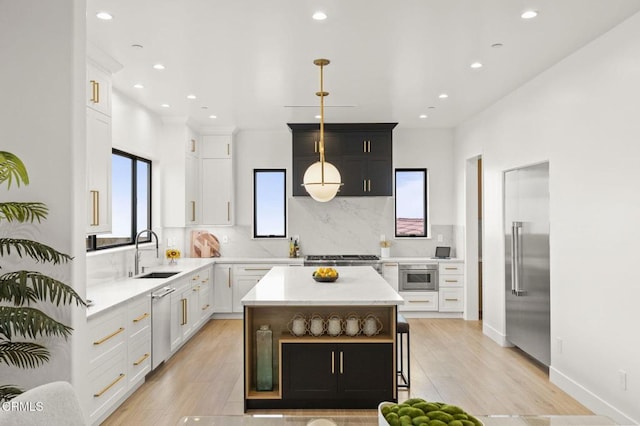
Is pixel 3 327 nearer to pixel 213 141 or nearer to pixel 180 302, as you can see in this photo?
pixel 180 302

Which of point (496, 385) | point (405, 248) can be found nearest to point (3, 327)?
point (496, 385)

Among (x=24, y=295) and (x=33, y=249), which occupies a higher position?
(x=33, y=249)

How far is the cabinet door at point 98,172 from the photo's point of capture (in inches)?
143

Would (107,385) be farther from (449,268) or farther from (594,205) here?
(449,268)

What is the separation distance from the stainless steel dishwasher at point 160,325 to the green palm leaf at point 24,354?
5.60 feet

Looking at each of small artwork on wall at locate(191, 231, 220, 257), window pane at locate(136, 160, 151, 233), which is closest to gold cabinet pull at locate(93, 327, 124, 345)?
window pane at locate(136, 160, 151, 233)

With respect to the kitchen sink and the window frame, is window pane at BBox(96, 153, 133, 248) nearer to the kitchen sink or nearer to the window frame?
the kitchen sink

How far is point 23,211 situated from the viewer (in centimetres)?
230

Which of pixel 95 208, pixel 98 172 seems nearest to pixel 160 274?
pixel 95 208

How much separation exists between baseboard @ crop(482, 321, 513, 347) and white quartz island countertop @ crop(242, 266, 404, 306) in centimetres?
171

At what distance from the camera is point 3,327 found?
2.20m

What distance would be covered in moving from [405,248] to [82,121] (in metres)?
5.38

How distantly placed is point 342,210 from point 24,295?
17.3 feet

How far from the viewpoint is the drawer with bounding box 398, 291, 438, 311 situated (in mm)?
6703
